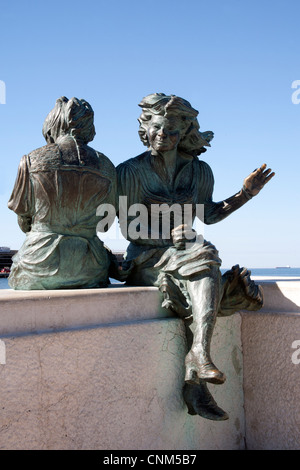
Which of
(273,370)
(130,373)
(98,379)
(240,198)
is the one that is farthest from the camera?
(240,198)

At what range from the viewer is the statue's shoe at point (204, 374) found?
8.79 feet

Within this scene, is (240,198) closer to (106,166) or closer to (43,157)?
(106,166)

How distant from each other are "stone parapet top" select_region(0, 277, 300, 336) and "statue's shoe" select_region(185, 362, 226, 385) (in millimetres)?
413

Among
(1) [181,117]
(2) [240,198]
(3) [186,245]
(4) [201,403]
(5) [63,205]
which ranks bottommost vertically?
(4) [201,403]

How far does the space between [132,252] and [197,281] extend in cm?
→ 69

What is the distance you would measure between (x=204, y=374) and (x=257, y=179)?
5.36 ft

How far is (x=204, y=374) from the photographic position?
108 inches

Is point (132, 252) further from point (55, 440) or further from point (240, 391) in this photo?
point (55, 440)

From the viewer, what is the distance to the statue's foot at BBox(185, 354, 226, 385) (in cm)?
268

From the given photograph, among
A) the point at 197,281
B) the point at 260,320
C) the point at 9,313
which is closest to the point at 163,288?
the point at 197,281

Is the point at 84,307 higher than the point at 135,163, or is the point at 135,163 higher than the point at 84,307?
the point at 135,163

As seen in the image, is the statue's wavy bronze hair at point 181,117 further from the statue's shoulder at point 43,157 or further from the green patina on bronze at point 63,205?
the statue's shoulder at point 43,157

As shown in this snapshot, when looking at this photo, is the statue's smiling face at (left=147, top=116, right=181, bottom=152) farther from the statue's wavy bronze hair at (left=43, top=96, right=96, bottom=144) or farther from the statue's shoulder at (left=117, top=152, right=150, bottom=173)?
the statue's wavy bronze hair at (left=43, top=96, right=96, bottom=144)
